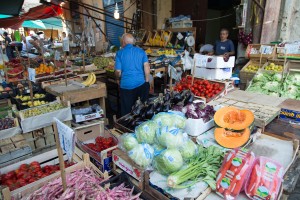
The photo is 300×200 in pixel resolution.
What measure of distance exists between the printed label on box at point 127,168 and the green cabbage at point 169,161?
0.83 feet

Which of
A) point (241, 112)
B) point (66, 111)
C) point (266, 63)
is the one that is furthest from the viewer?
point (266, 63)

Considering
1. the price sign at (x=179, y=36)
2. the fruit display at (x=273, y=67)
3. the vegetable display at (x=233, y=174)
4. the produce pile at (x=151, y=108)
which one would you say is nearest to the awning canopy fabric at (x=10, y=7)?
the price sign at (x=179, y=36)

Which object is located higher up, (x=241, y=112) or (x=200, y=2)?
(x=200, y=2)

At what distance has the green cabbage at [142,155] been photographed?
7.01 feet

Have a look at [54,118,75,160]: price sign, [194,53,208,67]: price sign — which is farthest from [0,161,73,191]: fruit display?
[194,53,208,67]: price sign

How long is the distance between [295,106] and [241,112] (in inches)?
55.7

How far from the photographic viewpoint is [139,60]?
460 cm

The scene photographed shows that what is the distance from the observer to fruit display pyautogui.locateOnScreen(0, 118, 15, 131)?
3588 mm

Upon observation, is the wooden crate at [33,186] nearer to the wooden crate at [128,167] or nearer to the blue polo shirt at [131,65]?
the wooden crate at [128,167]

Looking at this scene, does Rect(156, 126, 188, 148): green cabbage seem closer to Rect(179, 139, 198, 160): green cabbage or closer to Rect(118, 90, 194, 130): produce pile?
Rect(179, 139, 198, 160): green cabbage

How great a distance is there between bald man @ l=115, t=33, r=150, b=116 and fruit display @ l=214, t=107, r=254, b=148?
2342 mm

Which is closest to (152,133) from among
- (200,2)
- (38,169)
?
(38,169)

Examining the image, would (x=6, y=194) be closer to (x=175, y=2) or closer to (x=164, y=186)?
(x=164, y=186)

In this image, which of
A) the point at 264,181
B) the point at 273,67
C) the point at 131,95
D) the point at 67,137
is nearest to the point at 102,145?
the point at 67,137
